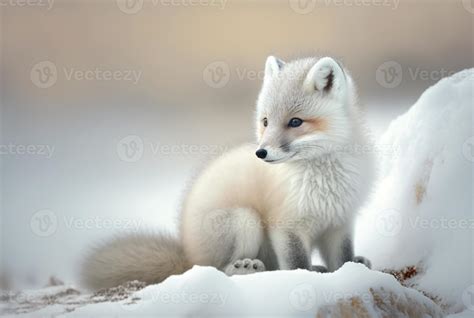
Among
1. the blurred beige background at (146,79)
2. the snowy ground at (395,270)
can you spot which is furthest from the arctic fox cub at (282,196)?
the blurred beige background at (146,79)

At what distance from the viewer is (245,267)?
226cm

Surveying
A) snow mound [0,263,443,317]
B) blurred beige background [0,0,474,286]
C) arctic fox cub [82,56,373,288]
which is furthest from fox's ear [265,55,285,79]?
snow mound [0,263,443,317]

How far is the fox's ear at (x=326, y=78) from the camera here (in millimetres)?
2217

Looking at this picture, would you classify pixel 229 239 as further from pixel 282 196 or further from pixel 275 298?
pixel 275 298

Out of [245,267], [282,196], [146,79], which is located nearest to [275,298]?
[245,267]

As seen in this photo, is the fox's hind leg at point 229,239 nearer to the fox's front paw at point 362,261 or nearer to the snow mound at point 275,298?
the snow mound at point 275,298

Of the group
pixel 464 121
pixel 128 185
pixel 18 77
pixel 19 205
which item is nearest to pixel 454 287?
pixel 464 121

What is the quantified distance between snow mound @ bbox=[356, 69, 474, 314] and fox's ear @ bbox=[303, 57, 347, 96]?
0.55 m

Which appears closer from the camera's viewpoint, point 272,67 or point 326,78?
point 326,78

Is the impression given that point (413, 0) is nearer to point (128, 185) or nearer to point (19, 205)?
point (128, 185)

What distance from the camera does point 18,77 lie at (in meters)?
2.89

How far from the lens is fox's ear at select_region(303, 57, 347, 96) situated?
222 cm

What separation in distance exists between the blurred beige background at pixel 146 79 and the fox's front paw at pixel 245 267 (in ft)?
2.00

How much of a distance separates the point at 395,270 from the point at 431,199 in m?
0.33
